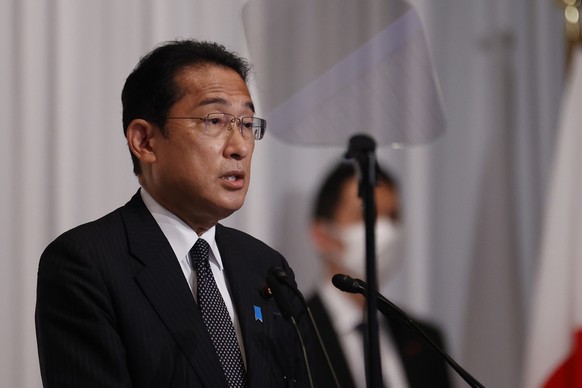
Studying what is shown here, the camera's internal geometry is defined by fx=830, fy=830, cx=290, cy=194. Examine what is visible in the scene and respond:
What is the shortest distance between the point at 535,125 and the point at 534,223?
0.48 metres

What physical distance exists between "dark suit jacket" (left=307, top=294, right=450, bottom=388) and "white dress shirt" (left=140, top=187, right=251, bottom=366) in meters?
1.34

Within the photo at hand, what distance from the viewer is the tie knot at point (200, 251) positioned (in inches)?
78.5

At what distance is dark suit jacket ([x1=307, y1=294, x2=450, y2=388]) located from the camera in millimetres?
3336

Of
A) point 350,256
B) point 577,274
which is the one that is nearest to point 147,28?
point 350,256

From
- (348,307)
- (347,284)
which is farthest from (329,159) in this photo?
(347,284)

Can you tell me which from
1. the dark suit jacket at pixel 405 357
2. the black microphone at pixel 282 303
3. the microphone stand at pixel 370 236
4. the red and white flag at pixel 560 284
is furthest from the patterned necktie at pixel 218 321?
the red and white flag at pixel 560 284

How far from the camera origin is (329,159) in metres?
3.58

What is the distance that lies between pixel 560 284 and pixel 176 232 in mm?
2115

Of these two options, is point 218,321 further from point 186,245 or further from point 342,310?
point 342,310

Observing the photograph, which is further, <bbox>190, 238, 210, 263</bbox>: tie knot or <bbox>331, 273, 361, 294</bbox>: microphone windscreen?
<bbox>190, 238, 210, 263</bbox>: tie knot

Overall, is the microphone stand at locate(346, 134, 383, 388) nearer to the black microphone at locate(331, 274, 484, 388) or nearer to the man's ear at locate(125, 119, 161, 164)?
the black microphone at locate(331, 274, 484, 388)

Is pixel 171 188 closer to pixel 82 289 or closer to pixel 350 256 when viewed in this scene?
pixel 82 289

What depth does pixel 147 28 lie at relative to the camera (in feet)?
10.7

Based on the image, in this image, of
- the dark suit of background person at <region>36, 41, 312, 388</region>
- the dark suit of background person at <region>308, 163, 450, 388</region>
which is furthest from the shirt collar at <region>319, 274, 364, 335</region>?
the dark suit of background person at <region>36, 41, 312, 388</region>
